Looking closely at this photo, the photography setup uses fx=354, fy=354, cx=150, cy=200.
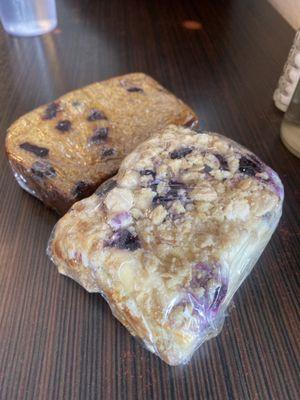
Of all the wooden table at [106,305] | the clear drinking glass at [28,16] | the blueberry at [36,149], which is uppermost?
the clear drinking glass at [28,16]

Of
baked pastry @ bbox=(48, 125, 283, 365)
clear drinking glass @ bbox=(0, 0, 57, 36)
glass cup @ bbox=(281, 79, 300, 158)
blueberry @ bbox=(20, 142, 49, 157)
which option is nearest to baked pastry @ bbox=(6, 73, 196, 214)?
blueberry @ bbox=(20, 142, 49, 157)

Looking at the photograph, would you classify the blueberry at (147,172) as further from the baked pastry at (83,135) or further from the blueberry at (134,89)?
the blueberry at (134,89)

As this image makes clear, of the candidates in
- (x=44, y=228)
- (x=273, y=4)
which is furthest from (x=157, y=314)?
(x=273, y=4)

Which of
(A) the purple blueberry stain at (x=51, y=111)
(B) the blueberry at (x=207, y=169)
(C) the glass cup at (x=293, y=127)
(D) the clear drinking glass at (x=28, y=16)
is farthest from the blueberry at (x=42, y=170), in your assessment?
(D) the clear drinking glass at (x=28, y=16)

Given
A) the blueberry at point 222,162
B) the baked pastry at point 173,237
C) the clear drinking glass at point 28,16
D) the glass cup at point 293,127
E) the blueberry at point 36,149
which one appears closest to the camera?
the baked pastry at point 173,237

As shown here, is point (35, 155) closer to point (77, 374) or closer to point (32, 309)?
point (32, 309)

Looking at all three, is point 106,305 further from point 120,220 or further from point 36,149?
point 36,149
